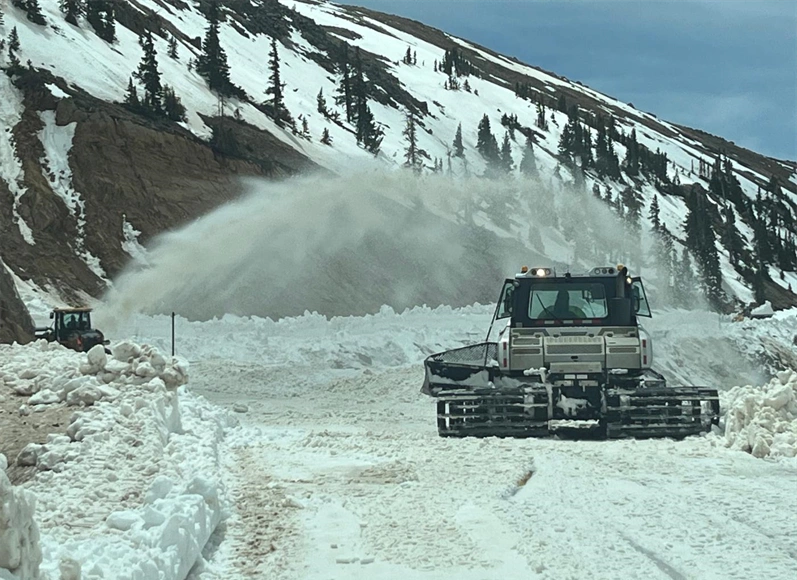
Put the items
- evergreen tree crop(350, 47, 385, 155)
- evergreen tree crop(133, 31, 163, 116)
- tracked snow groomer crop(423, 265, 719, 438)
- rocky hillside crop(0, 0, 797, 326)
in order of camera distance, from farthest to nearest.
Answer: evergreen tree crop(350, 47, 385, 155) < evergreen tree crop(133, 31, 163, 116) < rocky hillside crop(0, 0, 797, 326) < tracked snow groomer crop(423, 265, 719, 438)

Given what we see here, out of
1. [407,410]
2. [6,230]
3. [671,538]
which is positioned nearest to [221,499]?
[671,538]

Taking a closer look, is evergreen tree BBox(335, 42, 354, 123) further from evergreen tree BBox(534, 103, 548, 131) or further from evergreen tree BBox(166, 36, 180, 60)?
evergreen tree BBox(534, 103, 548, 131)

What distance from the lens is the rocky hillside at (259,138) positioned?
3962 centimetres

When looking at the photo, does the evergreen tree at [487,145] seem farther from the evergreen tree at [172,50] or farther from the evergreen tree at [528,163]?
the evergreen tree at [172,50]

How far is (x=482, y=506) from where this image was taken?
26.1 ft

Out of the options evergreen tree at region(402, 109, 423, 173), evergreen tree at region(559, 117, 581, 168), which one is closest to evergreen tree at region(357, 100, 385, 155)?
evergreen tree at region(402, 109, 423, 173)

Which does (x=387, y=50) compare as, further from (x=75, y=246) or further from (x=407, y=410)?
(x=407, y=410)

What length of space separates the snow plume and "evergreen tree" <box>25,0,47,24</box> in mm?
15634

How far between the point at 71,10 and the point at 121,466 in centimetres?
5354

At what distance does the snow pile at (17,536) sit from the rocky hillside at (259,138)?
3212 centimetres

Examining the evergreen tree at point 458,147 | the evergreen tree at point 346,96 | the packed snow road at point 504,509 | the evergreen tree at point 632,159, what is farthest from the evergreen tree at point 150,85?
the evergreen tree at point 632,159

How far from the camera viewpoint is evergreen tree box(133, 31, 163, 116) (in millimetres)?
47469

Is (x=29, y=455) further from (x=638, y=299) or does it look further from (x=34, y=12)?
(x=34, y=12)

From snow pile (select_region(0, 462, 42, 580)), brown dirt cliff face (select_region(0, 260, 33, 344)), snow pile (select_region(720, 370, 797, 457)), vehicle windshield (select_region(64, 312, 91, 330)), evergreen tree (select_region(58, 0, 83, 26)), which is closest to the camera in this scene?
snow pile (select_region(0, 462, 42, 580))
